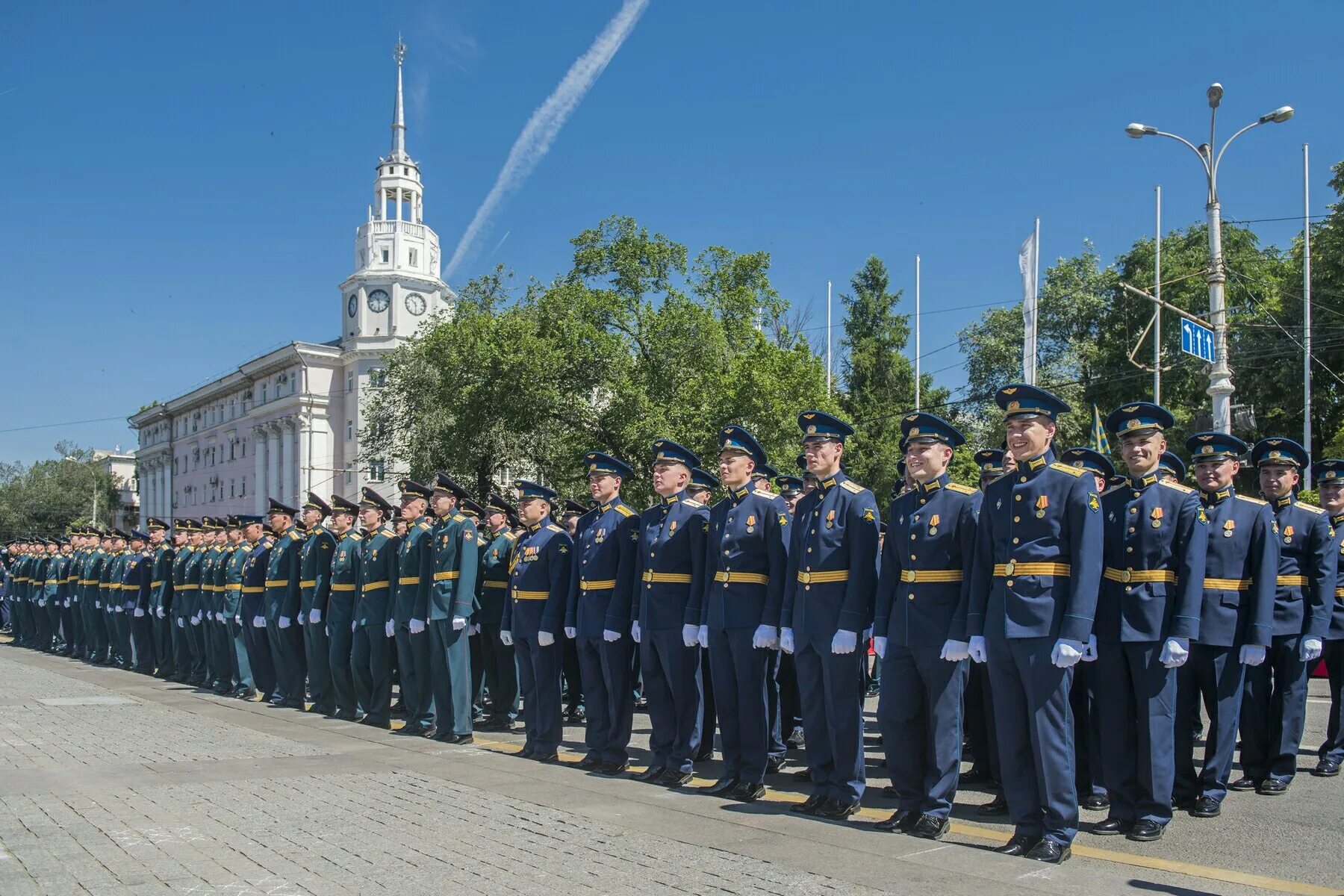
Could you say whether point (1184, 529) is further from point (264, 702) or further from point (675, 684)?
point (264, 702)

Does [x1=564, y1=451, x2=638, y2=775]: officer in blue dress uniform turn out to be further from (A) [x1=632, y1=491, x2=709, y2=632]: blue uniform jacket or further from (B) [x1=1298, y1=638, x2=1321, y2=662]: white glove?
(B) [x1=1298, y1=638, x2=1321, y2=662]: white glove

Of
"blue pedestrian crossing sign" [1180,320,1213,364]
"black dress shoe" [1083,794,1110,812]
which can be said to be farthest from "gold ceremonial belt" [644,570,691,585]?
"blue pedestrian crossing sign" [1180,320,1213,364]

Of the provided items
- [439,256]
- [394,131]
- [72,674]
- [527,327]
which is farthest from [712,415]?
[394,131]

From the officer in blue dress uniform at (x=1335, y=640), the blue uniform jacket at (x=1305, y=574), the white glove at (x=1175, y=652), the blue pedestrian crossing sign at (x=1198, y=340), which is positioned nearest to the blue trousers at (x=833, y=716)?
the white glove at (x=1175, y=652)

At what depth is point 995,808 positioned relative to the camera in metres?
7.02

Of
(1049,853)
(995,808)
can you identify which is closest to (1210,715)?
(995,808)

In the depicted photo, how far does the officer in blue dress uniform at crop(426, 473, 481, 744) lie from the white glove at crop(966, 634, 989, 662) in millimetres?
5225

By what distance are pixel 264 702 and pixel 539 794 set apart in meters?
7.17

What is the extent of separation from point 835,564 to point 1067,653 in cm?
161

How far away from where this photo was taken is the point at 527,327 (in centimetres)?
3147

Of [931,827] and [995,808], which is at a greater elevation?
[931,827]

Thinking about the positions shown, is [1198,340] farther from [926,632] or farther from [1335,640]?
[926,632]

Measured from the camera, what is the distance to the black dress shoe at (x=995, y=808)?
6965mm

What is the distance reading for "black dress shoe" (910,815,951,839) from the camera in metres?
6.11
